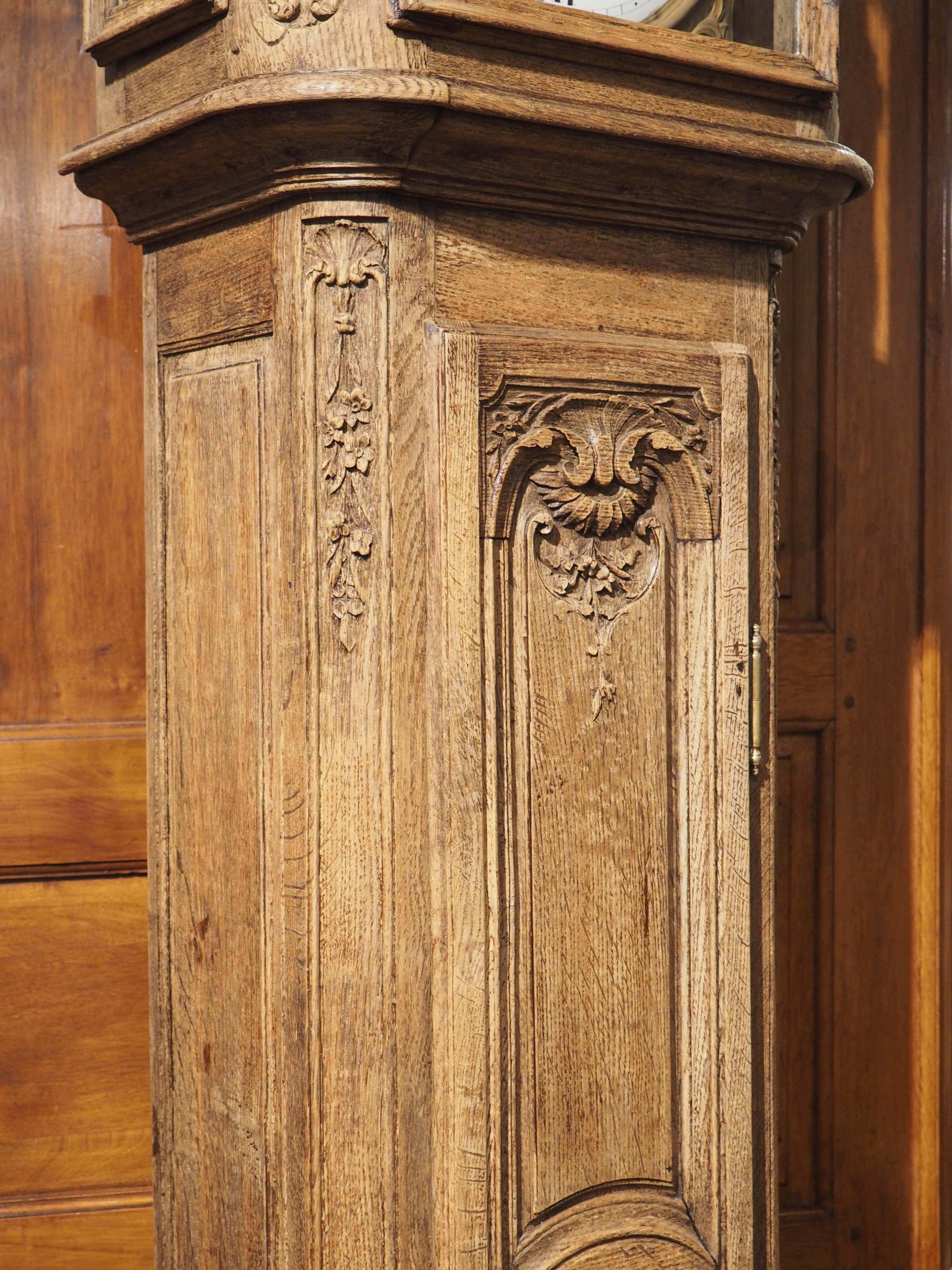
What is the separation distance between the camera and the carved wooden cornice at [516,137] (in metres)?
1.04

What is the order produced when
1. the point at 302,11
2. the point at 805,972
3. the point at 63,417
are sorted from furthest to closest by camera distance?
1. the point at 805,972
2. the point at 63,417
3. the point at 302,11

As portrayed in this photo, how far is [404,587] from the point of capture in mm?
1105

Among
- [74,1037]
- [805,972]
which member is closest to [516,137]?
[74,1037]

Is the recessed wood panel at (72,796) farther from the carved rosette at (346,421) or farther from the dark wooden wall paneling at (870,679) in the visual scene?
the dark wooden wall paneling at (870,679)

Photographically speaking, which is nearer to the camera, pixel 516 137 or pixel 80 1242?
pixel 516 137

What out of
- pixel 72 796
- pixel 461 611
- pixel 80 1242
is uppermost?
pixel 461 611

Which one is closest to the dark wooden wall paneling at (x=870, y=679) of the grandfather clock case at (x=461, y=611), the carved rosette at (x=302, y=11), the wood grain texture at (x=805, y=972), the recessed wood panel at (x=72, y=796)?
the wood grain texture at (x=805, y=972)

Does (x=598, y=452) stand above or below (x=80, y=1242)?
above

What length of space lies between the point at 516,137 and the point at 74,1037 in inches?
52.5

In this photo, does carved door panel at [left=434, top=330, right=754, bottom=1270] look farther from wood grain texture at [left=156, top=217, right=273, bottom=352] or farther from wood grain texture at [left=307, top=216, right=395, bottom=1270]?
wood grain texture at [left=156, top=217, right=273, bottom=352]

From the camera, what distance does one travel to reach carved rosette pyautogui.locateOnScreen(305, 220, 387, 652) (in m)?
1.08

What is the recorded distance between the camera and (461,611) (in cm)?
112

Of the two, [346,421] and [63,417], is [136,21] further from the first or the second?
[63,417]

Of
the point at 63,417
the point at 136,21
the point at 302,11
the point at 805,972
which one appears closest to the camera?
the point at 302,11
